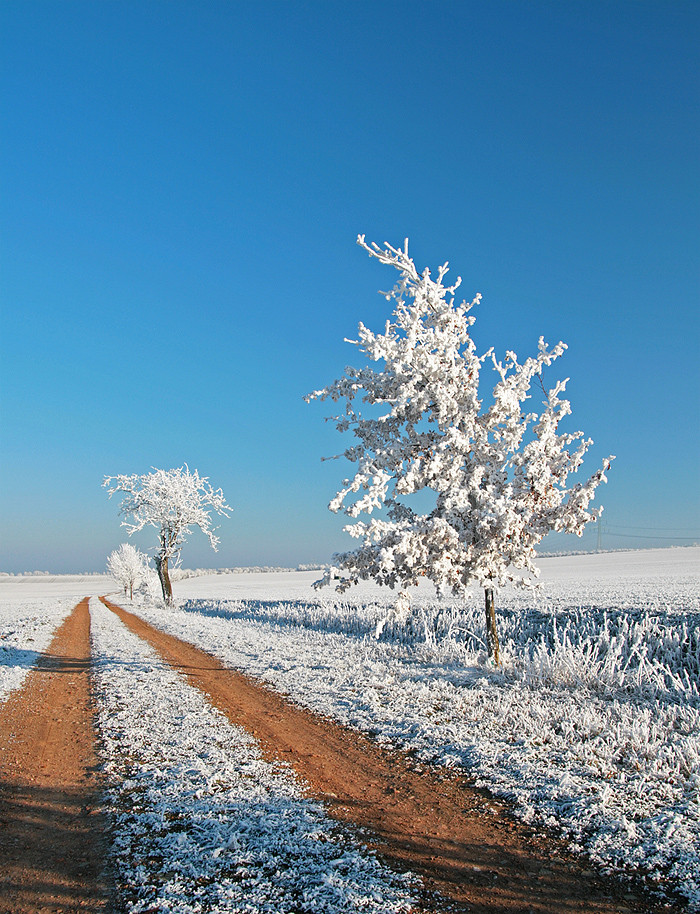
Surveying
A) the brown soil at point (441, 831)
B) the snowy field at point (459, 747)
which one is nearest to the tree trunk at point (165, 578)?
the snowy field at point (459, 747)

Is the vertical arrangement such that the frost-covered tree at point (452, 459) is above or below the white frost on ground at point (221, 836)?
above

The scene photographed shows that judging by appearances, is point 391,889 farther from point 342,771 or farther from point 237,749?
point 237,749

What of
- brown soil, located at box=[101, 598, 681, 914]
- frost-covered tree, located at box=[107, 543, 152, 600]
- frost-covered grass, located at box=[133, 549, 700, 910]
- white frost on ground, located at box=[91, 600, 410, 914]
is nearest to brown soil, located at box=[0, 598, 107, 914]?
white frost on ground, located at box=[91, 600, 410, 914]

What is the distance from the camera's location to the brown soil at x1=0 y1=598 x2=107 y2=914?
14.7 feet

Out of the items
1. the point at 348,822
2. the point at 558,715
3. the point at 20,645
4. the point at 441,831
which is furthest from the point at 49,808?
the point at 20,645

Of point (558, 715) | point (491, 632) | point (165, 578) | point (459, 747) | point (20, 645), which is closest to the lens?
point (459, 747)

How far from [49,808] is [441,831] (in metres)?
4.39

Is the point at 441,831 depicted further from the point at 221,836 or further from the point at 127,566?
the point at 127,566

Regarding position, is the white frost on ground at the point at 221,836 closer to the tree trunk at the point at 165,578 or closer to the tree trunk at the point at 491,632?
the tree trunk at the point at 491,632

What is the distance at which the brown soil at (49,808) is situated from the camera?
4.47 meters

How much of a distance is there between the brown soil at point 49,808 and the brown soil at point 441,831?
93.4 inches

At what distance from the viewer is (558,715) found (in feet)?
27.9

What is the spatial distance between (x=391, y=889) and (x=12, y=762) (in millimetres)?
6315

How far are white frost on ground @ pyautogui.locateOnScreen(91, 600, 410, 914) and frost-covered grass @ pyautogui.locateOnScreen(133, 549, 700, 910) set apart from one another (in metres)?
2.07
